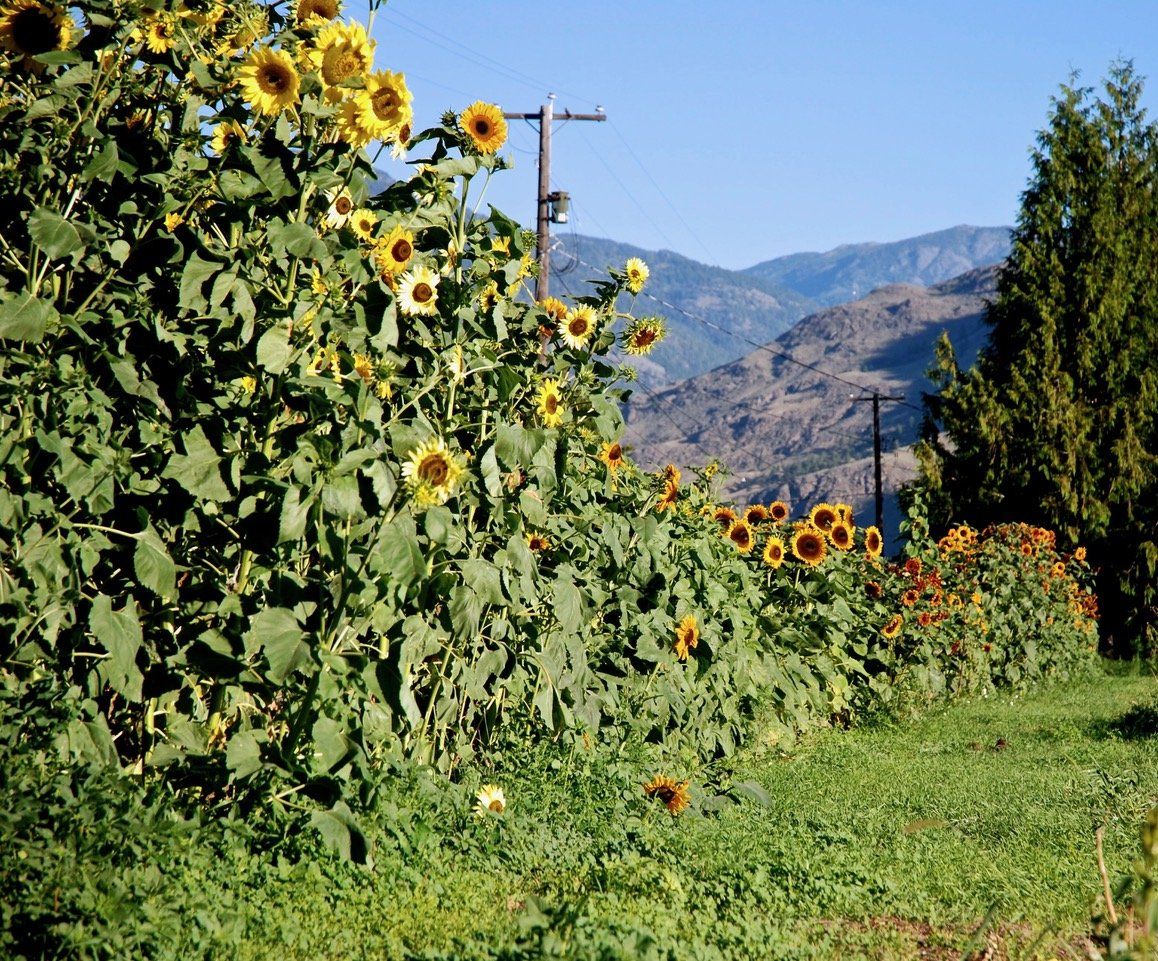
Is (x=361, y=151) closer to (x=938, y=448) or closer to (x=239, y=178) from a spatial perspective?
(x=239, y=178)

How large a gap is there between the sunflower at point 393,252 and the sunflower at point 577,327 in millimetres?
1172

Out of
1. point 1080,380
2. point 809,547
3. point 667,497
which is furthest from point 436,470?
point 1080,380

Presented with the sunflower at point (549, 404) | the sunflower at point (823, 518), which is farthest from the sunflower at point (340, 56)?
the sunflower at point (823, 518)

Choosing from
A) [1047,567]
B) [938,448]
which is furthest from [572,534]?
[938,448]

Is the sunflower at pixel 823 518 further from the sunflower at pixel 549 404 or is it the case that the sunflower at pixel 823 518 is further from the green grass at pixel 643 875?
the sunflower at pixel 549 404

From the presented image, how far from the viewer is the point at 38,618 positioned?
3.48 meters

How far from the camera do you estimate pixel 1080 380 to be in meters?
17.1

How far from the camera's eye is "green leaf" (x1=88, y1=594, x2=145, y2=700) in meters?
3.57

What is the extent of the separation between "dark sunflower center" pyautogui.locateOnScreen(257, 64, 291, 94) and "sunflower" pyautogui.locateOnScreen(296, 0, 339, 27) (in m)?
0.39

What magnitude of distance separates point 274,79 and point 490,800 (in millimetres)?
2603

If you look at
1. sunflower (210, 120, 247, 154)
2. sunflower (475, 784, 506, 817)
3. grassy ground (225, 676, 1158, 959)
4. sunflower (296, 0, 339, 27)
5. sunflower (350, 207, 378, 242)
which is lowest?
grassy ground (225, 676, 1158, 959)

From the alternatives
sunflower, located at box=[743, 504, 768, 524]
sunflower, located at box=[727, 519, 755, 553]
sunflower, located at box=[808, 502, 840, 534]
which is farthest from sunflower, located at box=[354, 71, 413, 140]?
sunflower, located at box=[808, 502, 840, 534]

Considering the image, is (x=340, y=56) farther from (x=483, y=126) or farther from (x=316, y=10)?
(x=483, y=126)

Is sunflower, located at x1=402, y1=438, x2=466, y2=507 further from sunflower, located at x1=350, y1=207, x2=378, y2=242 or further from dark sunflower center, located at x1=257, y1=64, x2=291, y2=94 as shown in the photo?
dark sunflower center, located at x1=257, y1=64, x2=291, y2=94
